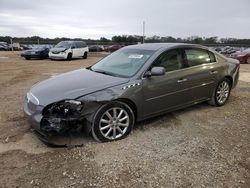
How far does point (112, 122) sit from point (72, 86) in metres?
0.84

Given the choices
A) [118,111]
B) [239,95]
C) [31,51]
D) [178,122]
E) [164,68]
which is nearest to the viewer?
[118,111]

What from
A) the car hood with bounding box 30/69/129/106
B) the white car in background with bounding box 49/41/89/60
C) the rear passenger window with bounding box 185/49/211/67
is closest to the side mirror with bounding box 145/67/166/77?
the car hood with bounding box 30/69/129/106

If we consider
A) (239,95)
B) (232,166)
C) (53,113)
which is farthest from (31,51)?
(232,166)

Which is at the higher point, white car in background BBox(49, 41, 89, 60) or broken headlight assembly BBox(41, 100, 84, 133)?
white car in background BBox(49, 41, 89, 60)

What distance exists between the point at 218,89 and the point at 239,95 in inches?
67.6

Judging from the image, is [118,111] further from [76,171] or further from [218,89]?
[218,89]

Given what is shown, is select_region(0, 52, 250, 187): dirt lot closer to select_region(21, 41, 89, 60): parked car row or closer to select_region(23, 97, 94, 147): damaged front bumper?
select_region(23, 97, 94, 147): damaged front bumper

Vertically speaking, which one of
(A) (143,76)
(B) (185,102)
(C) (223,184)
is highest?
(A) (143,76)

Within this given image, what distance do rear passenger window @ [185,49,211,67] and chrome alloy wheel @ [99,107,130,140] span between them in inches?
76.2

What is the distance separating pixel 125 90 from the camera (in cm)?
472

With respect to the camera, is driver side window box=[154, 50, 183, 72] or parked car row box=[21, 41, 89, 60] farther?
parked car row box=[21, 41, 89, 60]

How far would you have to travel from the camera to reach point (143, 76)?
4984mm

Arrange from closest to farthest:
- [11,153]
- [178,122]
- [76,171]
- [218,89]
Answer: [76,171], [11,153], [178,122], [218,89]

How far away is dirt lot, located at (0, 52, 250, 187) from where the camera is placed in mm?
3541
